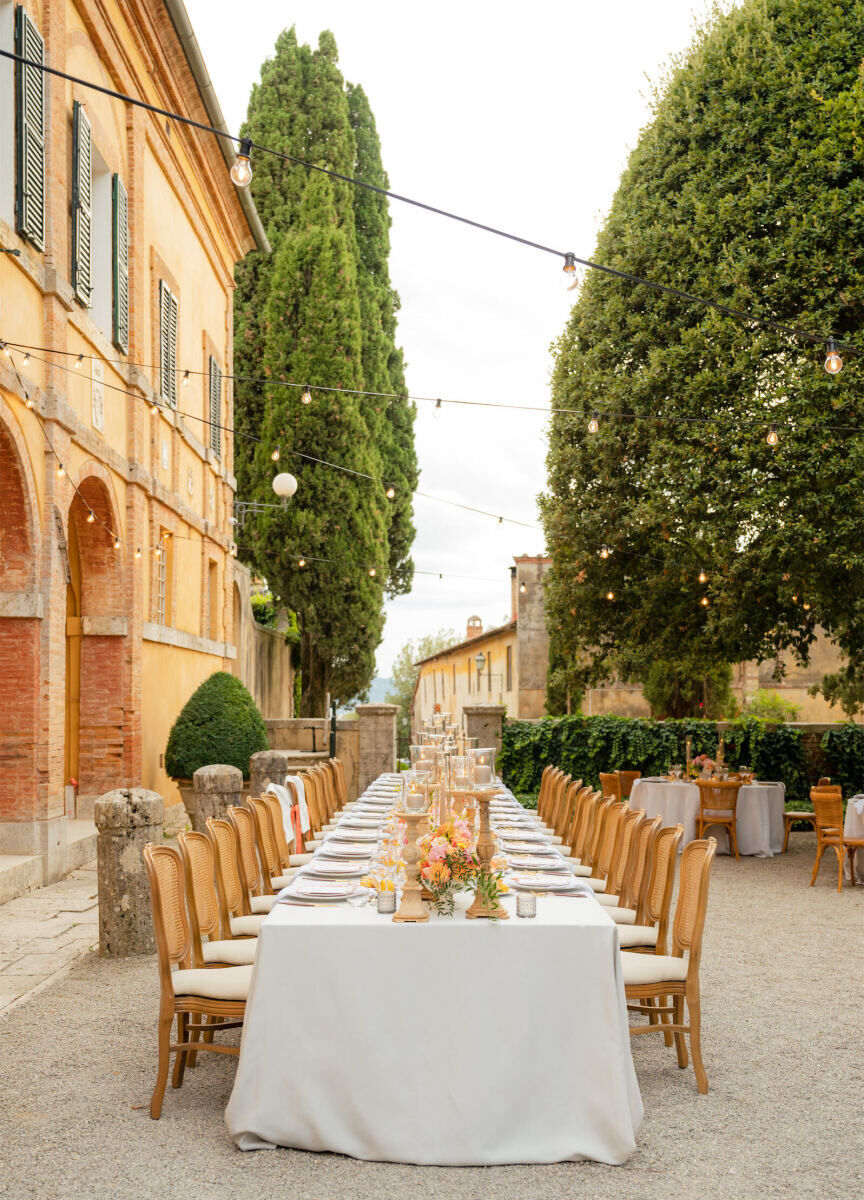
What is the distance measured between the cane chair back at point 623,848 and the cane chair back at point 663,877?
0.53 metres

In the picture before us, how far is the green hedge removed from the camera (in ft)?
50.2

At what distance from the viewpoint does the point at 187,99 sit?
13.5 metres

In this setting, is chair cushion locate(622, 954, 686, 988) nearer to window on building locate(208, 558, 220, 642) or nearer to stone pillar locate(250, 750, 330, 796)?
stone pillar locate(250, 750, 330, 796)

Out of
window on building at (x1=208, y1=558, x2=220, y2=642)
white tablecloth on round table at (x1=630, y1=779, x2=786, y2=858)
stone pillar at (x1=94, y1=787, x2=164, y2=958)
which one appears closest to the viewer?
stone pillar at (x1=94, y1=787, x2=164, y2=958)

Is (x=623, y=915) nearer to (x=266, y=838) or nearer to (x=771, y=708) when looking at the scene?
(x=266, y=838)

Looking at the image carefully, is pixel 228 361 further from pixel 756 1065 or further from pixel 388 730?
pixel 756 1065

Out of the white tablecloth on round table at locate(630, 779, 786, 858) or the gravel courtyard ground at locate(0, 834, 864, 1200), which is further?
the white tablecloth on round table at locate(630, 779, 786, 858)

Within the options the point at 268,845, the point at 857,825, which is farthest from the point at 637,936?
the point at 857,825

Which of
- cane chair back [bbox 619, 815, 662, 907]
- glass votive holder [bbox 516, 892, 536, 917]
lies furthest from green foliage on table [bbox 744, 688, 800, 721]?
glass votive holder [bbox 516, 892, 536, 917]

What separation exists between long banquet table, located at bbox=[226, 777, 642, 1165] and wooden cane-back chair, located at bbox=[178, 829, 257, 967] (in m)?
0.87

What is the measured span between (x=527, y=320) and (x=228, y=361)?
209 inches

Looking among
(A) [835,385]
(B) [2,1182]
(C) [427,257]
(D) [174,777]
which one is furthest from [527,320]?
(B) [2,1182]

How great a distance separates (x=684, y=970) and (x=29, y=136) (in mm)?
7728

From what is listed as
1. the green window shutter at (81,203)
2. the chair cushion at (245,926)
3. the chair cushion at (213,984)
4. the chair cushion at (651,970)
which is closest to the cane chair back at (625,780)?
the green window shutter at (81,203)
